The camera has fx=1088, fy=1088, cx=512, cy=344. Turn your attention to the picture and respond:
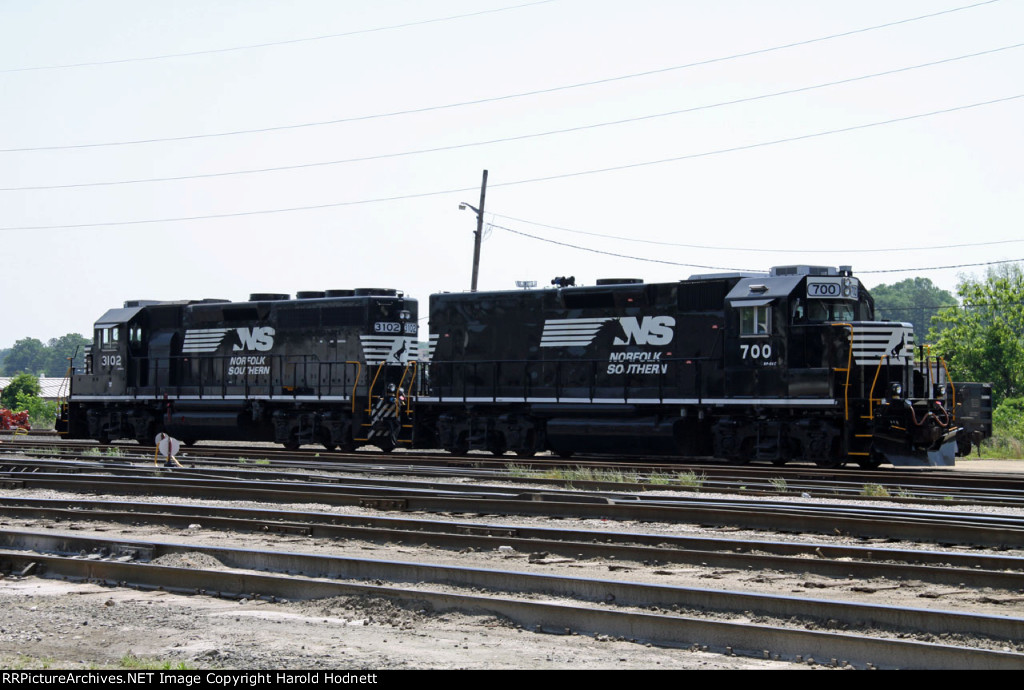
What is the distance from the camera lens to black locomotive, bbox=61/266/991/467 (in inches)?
739

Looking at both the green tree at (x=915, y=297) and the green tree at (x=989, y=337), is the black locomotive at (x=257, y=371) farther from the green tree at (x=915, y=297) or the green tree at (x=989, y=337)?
the green tree at (x=915, y=297)

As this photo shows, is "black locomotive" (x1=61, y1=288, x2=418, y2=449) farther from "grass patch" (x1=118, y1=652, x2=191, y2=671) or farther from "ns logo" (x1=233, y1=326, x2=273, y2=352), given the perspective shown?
"grass patch" (x1=118, y1=652, x2=191, y2=671)

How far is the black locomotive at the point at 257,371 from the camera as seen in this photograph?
80.8 feet

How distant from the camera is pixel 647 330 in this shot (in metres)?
21.0

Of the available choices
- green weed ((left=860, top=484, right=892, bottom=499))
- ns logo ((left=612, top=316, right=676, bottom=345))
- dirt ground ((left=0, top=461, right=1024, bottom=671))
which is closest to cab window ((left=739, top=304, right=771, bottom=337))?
ns logo ((left=612, top=316, right=676, bottom=345))

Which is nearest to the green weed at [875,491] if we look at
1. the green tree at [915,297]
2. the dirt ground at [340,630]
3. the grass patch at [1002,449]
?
the dirt ground at [340,630]

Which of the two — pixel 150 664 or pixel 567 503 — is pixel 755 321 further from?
pixel 150 664

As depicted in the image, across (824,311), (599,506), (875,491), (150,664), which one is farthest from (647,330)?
(150,664)

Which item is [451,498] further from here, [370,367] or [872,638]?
[370,367]

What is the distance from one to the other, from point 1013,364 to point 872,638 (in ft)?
145

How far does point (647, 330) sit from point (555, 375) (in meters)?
2.23

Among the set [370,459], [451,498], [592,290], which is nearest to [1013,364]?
[592,290]

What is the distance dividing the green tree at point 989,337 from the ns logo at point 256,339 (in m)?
30.5

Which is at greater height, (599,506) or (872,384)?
(872,384)
